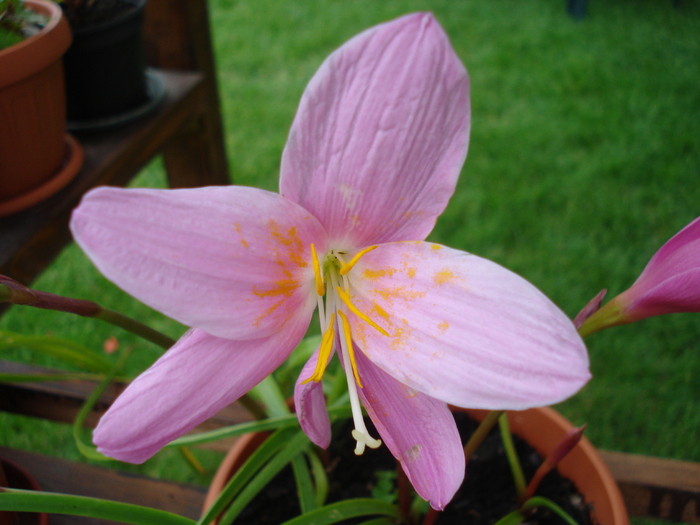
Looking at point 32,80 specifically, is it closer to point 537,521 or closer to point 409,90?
point 409,90

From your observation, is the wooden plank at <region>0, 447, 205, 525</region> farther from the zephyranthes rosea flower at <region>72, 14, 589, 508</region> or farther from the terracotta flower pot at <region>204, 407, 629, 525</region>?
the zephyranthes rosea flower at <region>72, 14, 589, 508</region>

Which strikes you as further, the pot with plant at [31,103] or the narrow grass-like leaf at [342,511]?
the pot with plant at [31,103]

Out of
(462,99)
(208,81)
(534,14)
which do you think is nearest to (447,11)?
(534,14)

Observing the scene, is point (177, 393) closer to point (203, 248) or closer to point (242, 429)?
point (203, 248)

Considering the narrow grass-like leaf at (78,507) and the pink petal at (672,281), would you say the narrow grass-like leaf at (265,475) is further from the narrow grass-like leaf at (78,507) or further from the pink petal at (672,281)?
the pink petal at (672,281)

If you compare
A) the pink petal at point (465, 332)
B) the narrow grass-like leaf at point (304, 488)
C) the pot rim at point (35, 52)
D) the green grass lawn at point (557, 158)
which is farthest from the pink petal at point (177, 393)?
the green grass lawn at point (557, 158)

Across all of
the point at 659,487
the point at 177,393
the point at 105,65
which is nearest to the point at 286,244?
the point at 177,393
